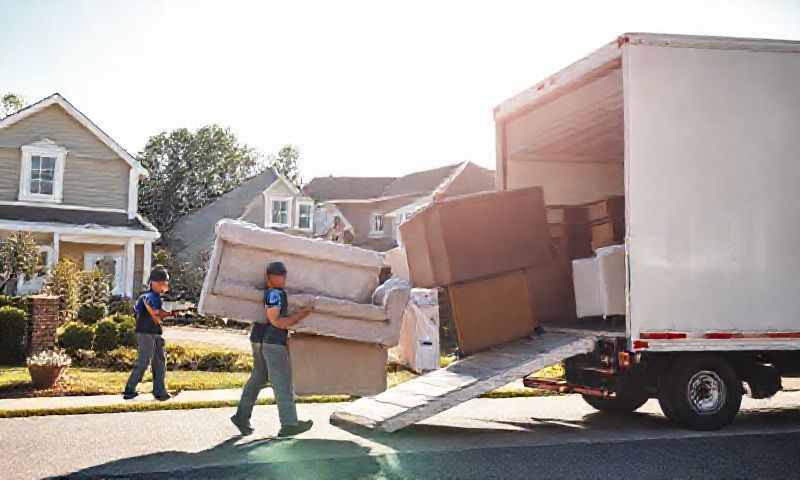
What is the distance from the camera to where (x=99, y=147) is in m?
26.5

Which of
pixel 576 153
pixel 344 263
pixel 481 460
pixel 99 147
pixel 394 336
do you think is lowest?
pixel 481 460

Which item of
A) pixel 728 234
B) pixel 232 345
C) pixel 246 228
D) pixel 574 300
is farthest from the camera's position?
pixel 232 345

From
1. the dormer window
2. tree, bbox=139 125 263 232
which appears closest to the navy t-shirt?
the dormer window

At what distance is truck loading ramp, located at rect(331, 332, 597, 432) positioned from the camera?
25.9ft

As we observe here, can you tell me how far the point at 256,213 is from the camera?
4031cm

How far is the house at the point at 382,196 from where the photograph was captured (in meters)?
40.2

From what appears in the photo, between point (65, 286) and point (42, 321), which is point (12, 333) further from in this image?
point (65, 286)

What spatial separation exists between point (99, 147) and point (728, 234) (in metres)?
22.2

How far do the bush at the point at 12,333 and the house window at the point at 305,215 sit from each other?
86.6ft

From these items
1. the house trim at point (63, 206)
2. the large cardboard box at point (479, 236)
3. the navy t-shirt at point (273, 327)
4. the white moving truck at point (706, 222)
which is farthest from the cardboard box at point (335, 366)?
the house trim at point (63, 206)

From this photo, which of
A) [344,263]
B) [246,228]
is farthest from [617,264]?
[246,228]

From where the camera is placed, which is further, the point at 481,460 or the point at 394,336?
the point at 394,336

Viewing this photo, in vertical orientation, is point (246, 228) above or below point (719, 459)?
above

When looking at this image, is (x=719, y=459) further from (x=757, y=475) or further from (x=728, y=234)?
(x=728, y=234)
